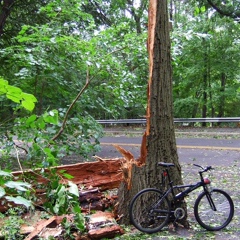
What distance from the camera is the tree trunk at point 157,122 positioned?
5.04 m

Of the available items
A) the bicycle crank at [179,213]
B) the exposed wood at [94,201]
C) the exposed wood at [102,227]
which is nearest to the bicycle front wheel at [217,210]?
the bicycle crank at [179,213]

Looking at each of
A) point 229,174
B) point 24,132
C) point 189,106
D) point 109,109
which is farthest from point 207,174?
point 189,106

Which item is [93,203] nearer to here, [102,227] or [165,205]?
[102,227]

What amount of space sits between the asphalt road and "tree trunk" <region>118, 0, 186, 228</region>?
5048 millimetres

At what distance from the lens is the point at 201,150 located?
1207cm

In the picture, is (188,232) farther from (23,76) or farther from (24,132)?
(23,76)

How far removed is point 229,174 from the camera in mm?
8266

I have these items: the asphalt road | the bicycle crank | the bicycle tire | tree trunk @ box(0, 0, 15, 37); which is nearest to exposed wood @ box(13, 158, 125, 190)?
the bicycle tire

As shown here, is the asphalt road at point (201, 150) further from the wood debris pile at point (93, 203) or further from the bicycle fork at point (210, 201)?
the bicycle fork at point (210, 201)

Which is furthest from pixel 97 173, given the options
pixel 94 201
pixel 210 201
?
pixel 210 201

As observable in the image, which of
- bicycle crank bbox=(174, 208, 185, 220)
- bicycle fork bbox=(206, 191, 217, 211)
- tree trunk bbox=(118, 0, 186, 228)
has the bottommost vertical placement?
bicycle crank bbox=(174, 208, 185, 220)

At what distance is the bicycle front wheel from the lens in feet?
15.7

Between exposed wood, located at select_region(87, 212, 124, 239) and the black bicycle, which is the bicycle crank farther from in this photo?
exposed wood, located at select_region(87, 212, 124, 239)

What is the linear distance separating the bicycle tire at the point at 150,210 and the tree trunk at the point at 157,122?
208 millimetres
